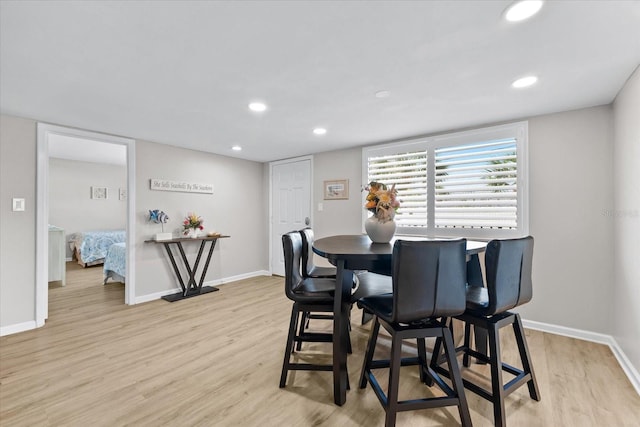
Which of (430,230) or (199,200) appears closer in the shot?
(430,230)

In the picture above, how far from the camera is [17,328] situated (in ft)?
9.36

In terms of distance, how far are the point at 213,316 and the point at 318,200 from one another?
2.31m

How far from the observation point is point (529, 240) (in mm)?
1696

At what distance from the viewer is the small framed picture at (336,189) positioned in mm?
4281

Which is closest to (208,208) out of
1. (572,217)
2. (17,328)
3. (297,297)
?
(17,328)

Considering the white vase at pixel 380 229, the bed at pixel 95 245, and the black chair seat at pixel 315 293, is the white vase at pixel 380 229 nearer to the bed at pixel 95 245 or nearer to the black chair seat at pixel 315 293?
the black chair seat at pixel 315 293

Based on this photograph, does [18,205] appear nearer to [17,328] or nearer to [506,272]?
[17,328]

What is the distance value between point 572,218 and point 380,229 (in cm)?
199

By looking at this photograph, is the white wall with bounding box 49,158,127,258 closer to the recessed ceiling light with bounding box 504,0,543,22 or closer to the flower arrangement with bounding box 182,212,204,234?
the flower arrangement with bounding box 182,212,204,234

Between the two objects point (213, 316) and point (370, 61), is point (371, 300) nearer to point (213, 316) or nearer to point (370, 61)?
point (370, 61)

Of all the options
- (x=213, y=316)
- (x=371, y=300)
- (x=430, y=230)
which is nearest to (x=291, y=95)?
(x=371, y=300)

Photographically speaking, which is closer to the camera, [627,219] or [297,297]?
[297,297]

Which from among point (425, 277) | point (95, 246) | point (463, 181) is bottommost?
point (95, 246)

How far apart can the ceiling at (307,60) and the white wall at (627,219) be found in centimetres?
25
